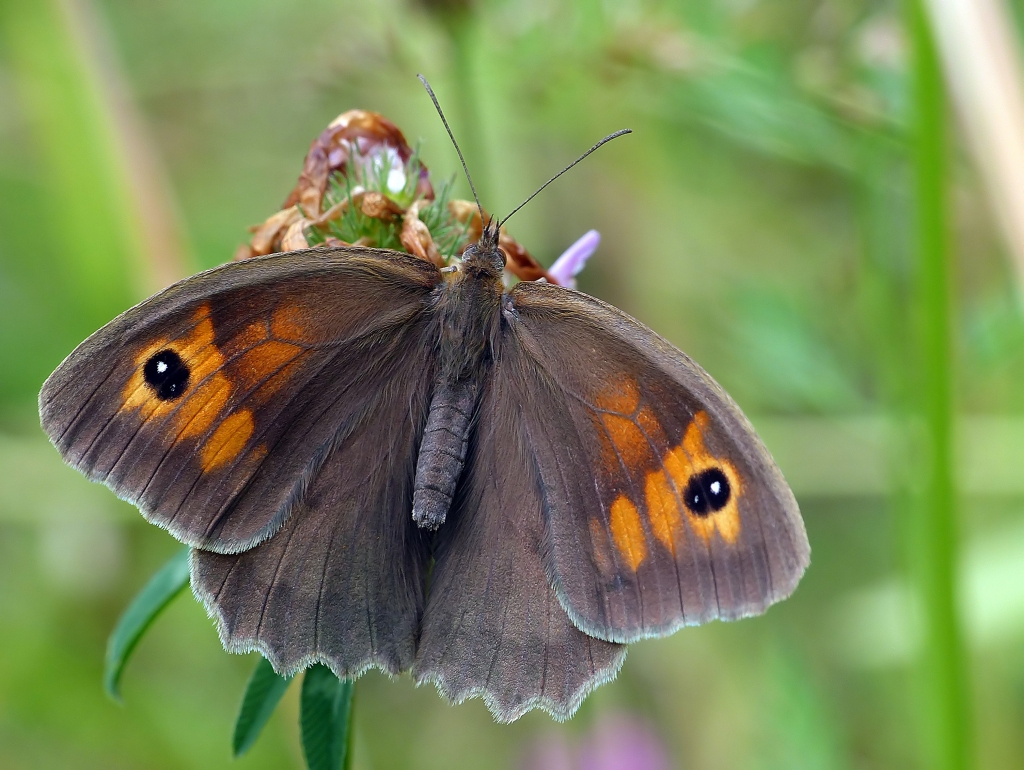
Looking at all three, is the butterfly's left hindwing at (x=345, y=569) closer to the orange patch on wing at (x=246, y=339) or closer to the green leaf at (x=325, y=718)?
the green leaf at (x=325, y=718)

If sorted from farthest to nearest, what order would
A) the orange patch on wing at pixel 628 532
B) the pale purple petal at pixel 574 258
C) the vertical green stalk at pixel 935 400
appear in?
1. the vertical green stalk at pixel 935 400
2. the pale purple petal at pixel 574 258
3. the orange patch on wing at pixel 628 532

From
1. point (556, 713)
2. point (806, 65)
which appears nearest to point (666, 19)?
point (806, 65)

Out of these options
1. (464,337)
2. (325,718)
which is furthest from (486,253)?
(325,718)

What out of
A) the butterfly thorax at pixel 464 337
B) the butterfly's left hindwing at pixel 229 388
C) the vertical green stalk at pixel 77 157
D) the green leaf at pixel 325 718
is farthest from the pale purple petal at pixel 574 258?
the vertical green stalk at pixel 77 157

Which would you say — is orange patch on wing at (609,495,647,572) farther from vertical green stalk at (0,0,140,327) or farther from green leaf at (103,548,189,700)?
vertical green stalk at (0,0,140,327)

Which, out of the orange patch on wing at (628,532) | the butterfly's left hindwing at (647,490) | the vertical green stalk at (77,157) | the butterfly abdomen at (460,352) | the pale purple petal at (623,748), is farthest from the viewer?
the vertical green stalk at (77,157)

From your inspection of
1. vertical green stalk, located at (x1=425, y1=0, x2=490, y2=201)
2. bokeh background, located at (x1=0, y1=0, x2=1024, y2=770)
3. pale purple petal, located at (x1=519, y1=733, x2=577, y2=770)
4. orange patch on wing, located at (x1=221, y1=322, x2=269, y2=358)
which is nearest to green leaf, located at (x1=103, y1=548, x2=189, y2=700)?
orange patch on wing, located at (x1=221, y1=322, x2=269, y2=358)

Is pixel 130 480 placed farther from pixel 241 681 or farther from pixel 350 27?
pixel 350 27
